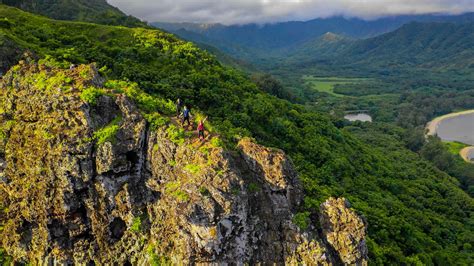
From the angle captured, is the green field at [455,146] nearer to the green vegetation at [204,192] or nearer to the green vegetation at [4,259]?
the green vegetation at [204,192]

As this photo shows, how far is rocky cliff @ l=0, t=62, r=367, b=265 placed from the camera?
25.4m

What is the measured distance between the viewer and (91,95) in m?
29.6

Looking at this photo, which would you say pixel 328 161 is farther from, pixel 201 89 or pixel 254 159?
pixel 254 159

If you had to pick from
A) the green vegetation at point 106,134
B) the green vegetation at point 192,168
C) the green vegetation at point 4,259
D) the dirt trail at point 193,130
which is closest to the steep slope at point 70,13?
the green vegetation at point 4,259

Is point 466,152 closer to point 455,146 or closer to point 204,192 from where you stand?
point 455,146

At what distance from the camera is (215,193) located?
82.0 ft

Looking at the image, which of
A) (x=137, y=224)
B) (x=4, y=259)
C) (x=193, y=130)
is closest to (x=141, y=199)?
(x=137, y=224)

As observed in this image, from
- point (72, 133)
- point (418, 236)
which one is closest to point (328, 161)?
point (418, 236)

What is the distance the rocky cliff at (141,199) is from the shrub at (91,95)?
182 mm

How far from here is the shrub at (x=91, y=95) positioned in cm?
2934

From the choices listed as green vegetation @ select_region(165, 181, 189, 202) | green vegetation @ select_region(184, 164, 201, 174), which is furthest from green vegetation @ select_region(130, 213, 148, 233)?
green vegetation @ select_region(184, 164, 201, 174)

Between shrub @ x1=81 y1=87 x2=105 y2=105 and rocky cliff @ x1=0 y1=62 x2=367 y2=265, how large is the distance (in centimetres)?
18

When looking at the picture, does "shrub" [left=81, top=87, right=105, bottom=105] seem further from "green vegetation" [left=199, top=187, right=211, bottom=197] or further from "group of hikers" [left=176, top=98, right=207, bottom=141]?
"green vegetation" [left=199, top=187, right=211, bottom=197]

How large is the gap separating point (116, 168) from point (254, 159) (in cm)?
1101
